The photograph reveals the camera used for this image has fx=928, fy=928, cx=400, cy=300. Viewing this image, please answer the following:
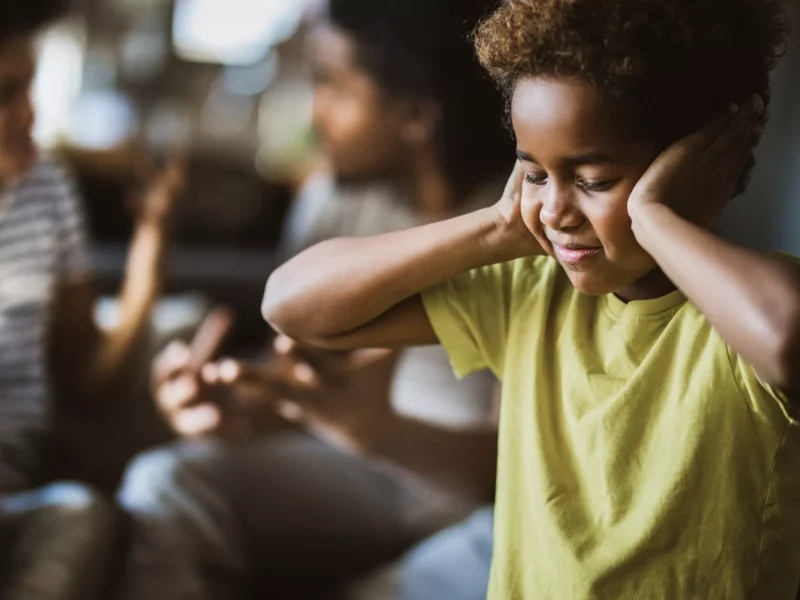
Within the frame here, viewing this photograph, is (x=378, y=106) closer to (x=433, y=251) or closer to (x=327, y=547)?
(x=327, y=547)

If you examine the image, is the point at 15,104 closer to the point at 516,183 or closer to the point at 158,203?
the point at 158,203

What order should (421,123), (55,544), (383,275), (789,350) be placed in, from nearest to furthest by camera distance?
(789,350) < (383,275) < (55,544) < (421,123)

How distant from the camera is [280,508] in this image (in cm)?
109

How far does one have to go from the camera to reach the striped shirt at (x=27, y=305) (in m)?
1.10

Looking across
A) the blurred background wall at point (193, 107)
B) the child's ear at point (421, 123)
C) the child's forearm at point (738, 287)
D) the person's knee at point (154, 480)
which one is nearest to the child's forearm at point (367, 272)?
A: the child's forearm at point (738, 287)

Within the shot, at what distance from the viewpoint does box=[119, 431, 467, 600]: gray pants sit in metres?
1.02

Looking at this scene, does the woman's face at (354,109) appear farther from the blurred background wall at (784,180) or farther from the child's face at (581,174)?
the child's face at (581,174)

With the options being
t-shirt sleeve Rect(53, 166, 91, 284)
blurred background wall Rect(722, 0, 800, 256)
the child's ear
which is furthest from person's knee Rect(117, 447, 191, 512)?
blurred background wall Rect(722, 0, 800, 256)

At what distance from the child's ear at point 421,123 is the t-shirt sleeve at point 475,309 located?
64 centimetres

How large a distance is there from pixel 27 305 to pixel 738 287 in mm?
933

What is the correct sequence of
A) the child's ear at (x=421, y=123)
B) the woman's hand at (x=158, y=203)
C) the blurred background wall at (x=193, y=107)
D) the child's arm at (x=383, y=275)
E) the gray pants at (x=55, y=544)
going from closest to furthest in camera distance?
the child's arm at (x=383, y=275) → the gray pants at (x=55, y=544) → the child's ear at (x=421, y=123) → the woman's hand at (x=158, y=203) → the blurred background wall at (x=193, y=107)

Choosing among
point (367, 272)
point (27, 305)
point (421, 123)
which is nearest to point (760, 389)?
point (367, 272)

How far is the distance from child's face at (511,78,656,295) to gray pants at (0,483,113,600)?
0.63 meters

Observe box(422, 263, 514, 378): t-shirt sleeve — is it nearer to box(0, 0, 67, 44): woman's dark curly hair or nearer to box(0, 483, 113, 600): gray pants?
box(0, 483, 113, 600): gray pants
